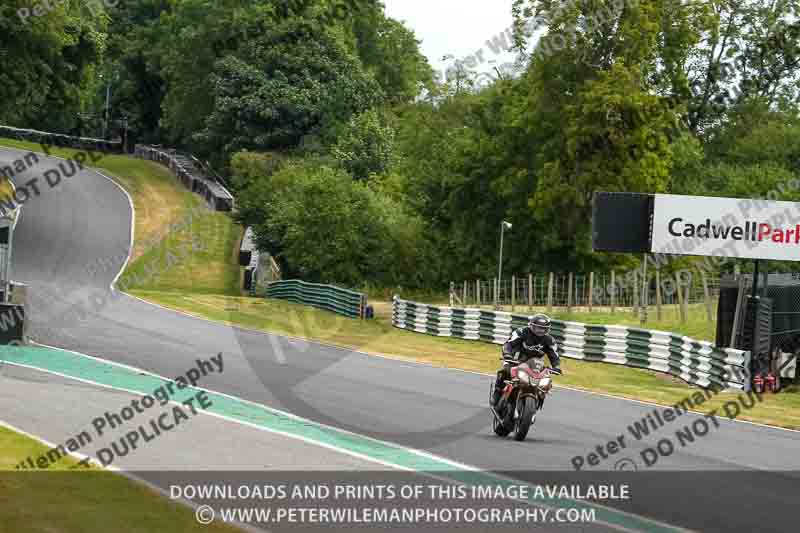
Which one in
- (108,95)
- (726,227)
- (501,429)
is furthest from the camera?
(108,95)

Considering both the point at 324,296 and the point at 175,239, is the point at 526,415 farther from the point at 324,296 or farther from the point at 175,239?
the point at 175,239

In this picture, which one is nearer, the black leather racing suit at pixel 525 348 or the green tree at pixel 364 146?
the black leather racing suit at pixel 525 348

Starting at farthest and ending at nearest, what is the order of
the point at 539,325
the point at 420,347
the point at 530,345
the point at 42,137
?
the point at 42,137 < the point at 420,347 < the point at 530,345 < the point at 539,325

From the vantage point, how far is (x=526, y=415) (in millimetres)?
15398

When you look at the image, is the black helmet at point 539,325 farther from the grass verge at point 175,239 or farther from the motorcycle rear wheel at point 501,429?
the grass verge at point 175,239

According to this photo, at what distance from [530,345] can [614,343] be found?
1717cm

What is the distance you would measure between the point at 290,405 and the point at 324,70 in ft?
196

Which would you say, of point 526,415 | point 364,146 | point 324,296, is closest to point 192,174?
point 364,146

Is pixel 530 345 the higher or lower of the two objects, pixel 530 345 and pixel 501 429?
the higher

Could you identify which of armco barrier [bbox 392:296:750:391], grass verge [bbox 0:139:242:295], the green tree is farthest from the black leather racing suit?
the green tree

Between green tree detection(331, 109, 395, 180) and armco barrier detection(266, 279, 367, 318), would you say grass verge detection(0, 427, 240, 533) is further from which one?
green tree detection(331, 109, 395, 180)

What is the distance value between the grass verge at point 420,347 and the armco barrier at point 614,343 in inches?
14.7

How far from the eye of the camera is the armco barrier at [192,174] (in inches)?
2704

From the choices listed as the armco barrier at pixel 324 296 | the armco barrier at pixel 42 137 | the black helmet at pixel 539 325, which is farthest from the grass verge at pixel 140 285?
the black helmet at pixel 539 325
